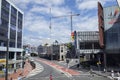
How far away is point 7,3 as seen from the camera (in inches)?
3159

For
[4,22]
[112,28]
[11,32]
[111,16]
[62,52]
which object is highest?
[111,16]

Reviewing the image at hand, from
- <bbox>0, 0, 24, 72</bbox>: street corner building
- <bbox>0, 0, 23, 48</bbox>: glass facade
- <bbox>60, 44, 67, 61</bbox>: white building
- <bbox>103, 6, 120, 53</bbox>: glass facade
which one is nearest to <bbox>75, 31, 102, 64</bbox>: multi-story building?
<bbox>103, 6, 120, 53</bbox>: glass facade

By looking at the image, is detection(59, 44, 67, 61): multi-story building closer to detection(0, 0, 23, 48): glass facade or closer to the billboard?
detection(0, 0, 23, 48): glass facade

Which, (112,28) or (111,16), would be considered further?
(111,16)

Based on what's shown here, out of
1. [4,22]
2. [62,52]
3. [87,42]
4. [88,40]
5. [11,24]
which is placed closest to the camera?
[4,22]

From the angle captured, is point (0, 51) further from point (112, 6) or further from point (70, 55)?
point (70, 55)

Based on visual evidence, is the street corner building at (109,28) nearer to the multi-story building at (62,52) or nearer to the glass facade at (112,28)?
the glass facade at (112,28)

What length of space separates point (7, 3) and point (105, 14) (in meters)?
34.6

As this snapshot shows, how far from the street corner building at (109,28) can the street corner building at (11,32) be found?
31.2m

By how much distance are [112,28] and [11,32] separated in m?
36.3

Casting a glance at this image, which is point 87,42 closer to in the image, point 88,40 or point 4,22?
point 88,40

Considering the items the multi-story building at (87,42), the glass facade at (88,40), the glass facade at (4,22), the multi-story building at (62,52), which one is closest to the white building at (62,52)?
the multi-story building at (62,52)

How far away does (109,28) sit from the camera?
82.6m

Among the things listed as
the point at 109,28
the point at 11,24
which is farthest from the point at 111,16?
the point at 11,24
